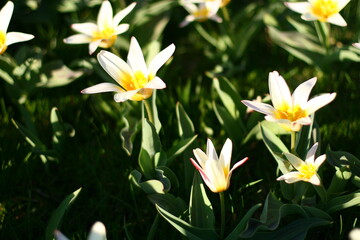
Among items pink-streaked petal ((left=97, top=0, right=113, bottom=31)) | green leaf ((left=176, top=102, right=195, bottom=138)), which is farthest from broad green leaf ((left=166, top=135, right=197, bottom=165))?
pink-streaked petal ((left=97, top=0, right=113, bottom=31))

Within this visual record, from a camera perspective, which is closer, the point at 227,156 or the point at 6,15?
the point at 227,156

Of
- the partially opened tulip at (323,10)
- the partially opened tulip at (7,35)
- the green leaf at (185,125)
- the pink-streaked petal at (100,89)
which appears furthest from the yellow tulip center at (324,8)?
the partially opened tulip at (7,35)

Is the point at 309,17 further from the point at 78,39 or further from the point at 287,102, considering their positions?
the point at 78,39

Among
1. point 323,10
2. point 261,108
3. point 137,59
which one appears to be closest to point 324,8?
point 323,10

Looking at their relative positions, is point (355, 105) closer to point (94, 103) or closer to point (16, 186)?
point (94, 103)

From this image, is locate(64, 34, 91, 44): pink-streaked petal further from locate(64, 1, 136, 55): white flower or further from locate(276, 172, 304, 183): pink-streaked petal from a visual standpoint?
locate(276, 172, 304, 183): pink-streaked petal

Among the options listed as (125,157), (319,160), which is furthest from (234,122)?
(319,160)
